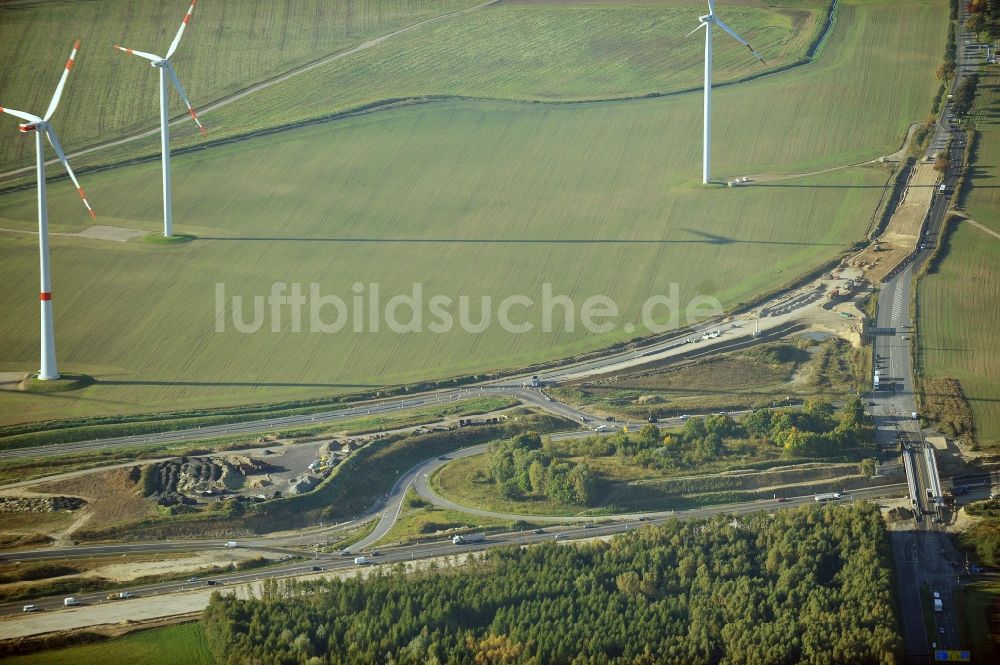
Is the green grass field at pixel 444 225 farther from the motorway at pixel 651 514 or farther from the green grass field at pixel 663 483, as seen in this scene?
the green grass field at pixel 663 483

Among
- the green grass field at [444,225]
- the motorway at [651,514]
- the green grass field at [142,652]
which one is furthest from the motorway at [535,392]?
the green grass field at [142,652]

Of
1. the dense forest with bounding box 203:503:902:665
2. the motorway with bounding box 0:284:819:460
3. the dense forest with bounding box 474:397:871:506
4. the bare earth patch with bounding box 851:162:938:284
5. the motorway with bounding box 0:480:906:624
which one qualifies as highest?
the bare earth patch with bounding box 851:162:938:284

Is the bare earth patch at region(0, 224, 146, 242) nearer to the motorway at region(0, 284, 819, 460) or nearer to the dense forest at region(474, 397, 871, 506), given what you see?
the motorway at region(0, 284, 819, 460)

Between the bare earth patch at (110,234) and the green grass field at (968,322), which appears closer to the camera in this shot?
the green grass field at (968,322)

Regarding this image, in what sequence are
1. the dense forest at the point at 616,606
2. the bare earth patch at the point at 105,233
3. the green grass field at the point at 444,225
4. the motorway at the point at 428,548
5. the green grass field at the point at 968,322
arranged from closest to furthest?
1. the dense forest at the point at 616,606
2. the motorway at the point at 428,548
3. the green grass field at the point at 968,322
4. the green grass field at the point at 444,225
5. the bare earth patch at the point at 105,233

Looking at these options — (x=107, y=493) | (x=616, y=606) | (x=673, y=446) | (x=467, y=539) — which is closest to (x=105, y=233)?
(x=107, y=493)

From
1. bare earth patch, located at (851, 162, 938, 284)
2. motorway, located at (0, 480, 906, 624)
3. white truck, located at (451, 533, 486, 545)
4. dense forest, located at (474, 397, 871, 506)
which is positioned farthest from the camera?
bare earth patch, located at (851, 162, 938, 284)

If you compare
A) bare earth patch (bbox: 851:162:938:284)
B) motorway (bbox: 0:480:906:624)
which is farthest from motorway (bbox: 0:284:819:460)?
motorway (bbox: 0:480:906:624)
